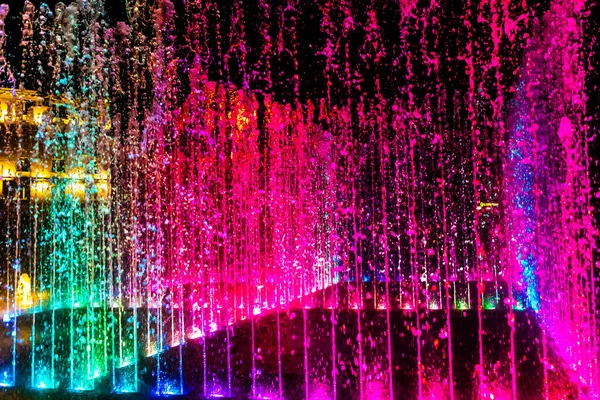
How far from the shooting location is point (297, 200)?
12023 millimetres

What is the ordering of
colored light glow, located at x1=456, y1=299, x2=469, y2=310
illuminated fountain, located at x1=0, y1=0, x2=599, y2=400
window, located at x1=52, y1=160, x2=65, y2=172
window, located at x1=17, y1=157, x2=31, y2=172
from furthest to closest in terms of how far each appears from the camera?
1. window, located at x1=17, y1=157, x2=31, y2=172
2. window, located at x1=52, y1=160, x2=65, y2=172
3. colored light glow, located at x1=456, y1=299, x2=469, y2=310
4. illuminated fountain, located at x1=0, y1=0, x2=599, y2=400

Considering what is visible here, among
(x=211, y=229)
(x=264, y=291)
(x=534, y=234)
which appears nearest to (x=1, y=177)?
(x=211, y=229)

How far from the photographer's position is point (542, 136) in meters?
6.36

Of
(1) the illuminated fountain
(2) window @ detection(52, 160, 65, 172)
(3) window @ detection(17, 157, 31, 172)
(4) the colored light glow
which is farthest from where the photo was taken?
(3) window @ detection(17, 157, 31, 172)

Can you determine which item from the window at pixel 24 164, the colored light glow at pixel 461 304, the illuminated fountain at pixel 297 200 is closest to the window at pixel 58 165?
the illuminated fountain at pixel 297 200

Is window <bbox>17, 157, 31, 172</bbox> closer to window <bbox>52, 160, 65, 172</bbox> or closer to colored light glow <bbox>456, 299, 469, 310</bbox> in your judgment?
window <bbox>52, 160, 65, 172</bbox>

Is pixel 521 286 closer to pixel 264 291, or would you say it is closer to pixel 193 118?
pixel 264 291

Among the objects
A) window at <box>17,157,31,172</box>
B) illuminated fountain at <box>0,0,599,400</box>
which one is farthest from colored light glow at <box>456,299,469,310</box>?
window at <box>17,157,31,172</box>

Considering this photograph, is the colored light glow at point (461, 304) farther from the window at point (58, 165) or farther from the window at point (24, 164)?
the window at point (24, 164)

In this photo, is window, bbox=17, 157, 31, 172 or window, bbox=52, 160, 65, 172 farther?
window, bbox=17, 157, 31, 172

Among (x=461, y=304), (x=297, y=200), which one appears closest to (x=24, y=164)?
(x=297, y=200)

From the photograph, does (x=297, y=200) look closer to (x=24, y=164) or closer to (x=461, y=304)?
(x=461, y=304)

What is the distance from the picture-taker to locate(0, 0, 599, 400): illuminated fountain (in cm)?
480

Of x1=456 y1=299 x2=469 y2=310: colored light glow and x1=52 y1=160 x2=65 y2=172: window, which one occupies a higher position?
x1=52 y1=160 x2=65 y2=172: window
